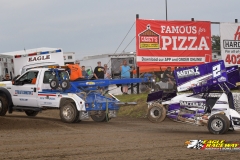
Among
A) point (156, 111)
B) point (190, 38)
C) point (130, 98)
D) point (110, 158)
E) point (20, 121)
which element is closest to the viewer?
point (110, 158)

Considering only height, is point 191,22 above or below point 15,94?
above

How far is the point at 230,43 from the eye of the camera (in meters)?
24.2

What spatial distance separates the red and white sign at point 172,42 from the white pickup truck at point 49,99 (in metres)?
6.95

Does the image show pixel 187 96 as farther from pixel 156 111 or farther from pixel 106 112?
pixel 106 112

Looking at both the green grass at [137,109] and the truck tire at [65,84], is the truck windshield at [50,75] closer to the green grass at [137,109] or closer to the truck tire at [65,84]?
the truck tire at [65,84]

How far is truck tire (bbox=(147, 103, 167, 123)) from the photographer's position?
12.8 metres

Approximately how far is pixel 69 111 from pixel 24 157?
6.55 m

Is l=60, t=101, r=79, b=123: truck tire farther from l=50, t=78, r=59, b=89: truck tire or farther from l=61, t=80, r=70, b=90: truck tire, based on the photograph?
l=50, t=78, r=59, b=89: truck tire

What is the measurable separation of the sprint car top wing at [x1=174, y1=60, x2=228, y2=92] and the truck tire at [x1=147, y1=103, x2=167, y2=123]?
0.72m

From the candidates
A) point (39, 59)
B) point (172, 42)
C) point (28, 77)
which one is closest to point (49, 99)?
point (28, 77)

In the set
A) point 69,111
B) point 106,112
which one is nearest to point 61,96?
point 69,111

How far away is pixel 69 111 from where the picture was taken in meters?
15.4

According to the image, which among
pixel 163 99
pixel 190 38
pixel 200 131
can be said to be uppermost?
pixel 190 38

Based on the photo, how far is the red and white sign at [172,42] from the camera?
890 inches
